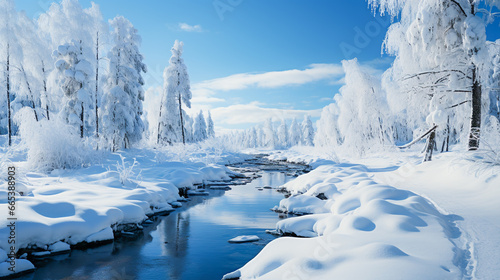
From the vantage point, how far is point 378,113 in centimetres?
2434

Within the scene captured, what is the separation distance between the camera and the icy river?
5914 mm

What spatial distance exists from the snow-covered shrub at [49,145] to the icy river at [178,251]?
6.74 metres

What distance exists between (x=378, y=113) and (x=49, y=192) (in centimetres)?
2383

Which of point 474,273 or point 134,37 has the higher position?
point 134,37

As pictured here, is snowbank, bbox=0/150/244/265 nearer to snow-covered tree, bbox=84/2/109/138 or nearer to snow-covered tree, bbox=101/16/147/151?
snow-covered tree, bbox=101/16/147/151

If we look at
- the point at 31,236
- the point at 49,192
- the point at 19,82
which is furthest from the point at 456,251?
the point at 19,82

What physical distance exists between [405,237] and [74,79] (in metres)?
22.3

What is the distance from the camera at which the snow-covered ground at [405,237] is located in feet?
12.4

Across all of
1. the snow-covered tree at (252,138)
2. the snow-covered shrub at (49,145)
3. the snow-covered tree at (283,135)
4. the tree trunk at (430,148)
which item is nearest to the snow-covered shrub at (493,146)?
the tree trunk at (430,148)

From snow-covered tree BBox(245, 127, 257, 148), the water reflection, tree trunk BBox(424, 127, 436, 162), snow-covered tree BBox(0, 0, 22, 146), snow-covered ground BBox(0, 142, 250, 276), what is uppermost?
snow-covered tree BBox(0, 0, 22, 146)

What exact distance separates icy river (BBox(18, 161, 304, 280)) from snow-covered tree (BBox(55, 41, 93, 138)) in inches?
535

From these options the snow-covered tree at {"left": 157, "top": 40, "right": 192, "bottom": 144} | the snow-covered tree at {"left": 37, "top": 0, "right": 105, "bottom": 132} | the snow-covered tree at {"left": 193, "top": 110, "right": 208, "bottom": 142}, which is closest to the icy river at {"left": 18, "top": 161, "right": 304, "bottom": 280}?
the snow-covered tree at {"left": 37, "top": 0, "right": 105, "bottom": 132}

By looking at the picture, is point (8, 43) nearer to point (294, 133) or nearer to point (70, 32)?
point (70, 32)

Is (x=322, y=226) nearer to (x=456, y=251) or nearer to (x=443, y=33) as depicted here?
(x=456, y=251)
